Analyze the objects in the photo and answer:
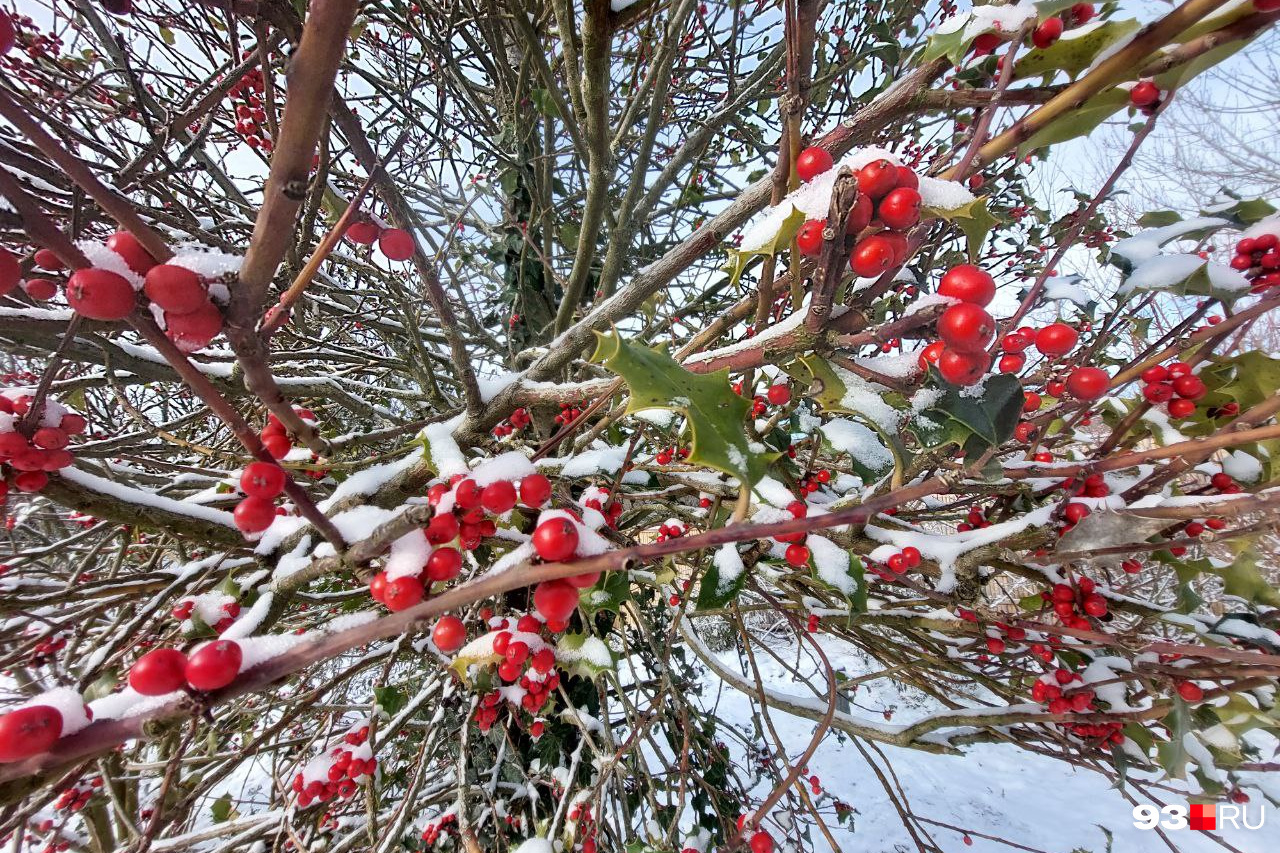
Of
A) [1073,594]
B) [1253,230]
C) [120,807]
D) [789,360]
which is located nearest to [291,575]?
[789,360]

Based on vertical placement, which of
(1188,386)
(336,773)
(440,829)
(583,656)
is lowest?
(440,829)

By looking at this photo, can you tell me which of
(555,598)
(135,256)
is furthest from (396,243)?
(555,598)

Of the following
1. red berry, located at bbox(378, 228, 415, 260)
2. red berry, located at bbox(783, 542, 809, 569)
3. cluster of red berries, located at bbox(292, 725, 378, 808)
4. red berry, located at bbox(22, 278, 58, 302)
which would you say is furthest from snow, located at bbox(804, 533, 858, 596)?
red berry, located at bbox(22, 278, 58, 302)

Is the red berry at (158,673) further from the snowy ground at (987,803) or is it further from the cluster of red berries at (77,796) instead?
the snowy ground at (987,803)

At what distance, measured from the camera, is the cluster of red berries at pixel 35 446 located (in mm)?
917

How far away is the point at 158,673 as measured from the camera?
53 centimetres

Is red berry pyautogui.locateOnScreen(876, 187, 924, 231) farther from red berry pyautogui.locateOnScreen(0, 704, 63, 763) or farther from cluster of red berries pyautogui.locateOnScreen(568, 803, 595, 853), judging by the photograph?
cluster of red berries pyautogui.locateOnScreen(568, 803, 595, 853)

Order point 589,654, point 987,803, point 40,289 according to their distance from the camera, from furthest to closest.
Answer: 1. point 987,803
2. point 589,654
3. point 40,289

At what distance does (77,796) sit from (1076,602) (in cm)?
355

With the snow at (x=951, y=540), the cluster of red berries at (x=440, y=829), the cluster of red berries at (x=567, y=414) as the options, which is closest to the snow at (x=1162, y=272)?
the snow at (x=951, y=540)

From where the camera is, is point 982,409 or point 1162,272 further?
point 1162,272

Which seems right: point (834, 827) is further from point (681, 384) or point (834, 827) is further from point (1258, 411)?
point (681, 384)

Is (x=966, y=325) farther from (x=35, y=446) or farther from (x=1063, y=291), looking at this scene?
(x=35, y=446)

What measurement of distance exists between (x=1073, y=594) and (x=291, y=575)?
74.8 inches
